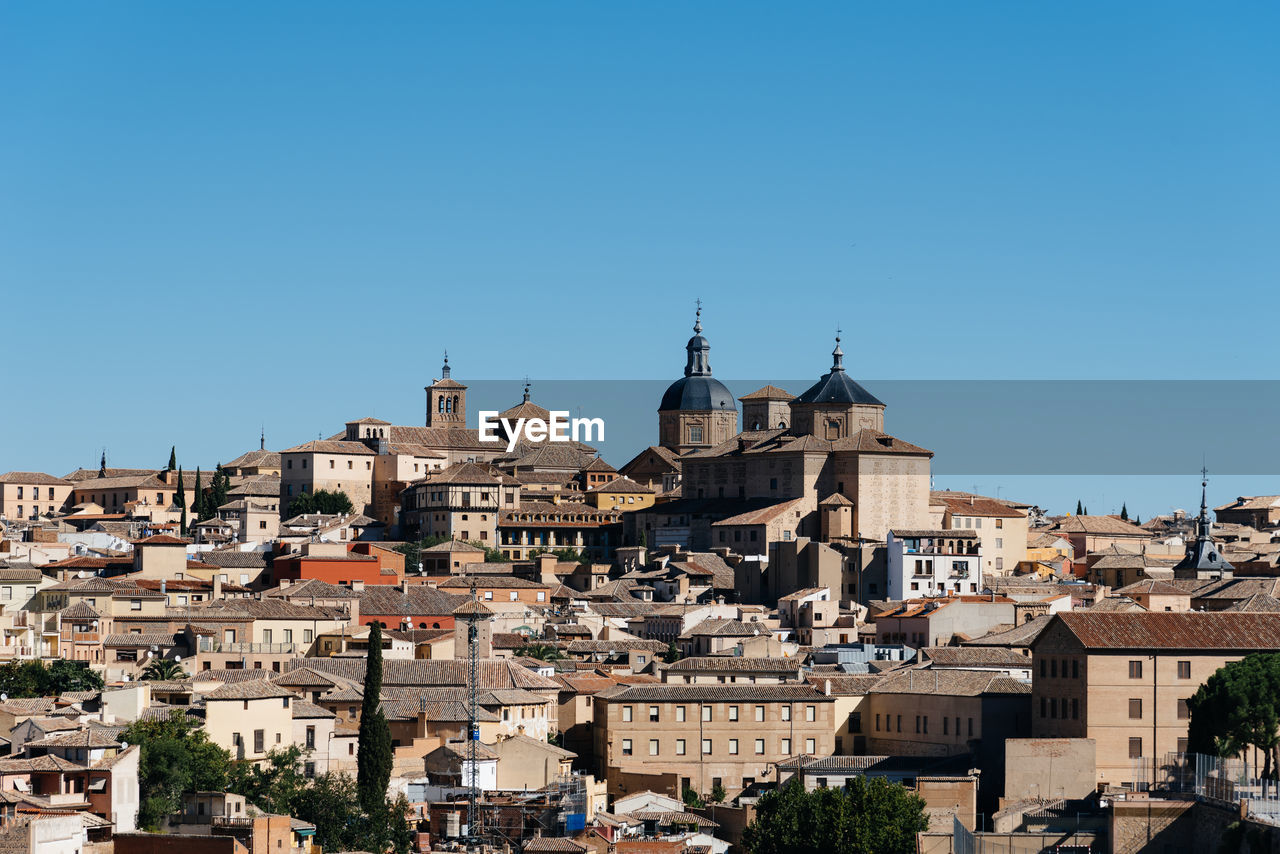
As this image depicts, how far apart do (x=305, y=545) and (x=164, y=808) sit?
3974 cm

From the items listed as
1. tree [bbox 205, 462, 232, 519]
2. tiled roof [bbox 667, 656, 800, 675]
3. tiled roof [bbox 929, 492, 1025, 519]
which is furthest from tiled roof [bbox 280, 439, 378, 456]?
tiled roof [bbox 667, 656, 800, 675]

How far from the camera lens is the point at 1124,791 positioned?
150ft

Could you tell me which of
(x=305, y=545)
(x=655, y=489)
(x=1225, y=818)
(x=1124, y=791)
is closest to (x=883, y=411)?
(x=655, y=489)

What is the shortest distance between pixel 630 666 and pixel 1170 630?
1868 cm

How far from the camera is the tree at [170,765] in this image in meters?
40.6

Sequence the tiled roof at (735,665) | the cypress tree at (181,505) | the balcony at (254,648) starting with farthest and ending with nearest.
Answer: the cypress tree at (181,505) < the balcony at (254,648) < the tiled roof at (735,665)

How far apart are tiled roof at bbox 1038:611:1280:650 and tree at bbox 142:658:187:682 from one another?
18166mm

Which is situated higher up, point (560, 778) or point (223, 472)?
point (223, 472)

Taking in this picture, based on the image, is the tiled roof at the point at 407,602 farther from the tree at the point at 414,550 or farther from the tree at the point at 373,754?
the tree at the point at 373,754

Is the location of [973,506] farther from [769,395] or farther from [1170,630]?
[1170,630]

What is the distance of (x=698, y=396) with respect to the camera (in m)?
115

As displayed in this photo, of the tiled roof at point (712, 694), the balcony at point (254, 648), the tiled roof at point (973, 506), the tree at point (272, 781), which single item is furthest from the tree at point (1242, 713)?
the tiled roof at point (973, 506)

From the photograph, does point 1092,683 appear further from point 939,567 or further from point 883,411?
point 883,411

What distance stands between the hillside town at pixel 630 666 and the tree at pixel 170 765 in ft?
0.25
